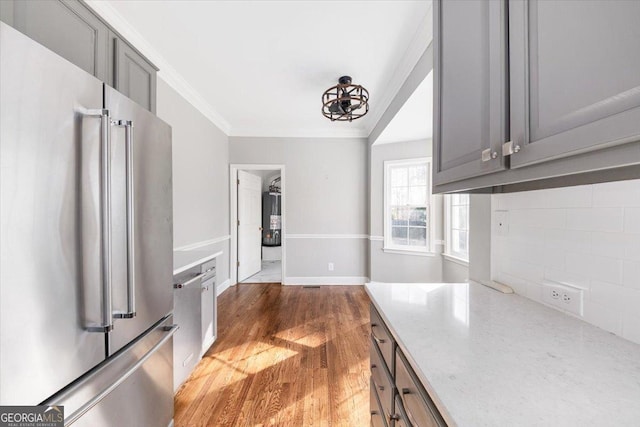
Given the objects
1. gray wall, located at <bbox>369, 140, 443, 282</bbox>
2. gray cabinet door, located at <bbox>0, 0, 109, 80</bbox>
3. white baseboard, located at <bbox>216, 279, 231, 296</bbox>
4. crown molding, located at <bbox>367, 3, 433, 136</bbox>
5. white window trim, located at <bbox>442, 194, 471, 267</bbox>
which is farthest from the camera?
white baseboard, located at <bbox>216, 279, 231, 296</bbox>

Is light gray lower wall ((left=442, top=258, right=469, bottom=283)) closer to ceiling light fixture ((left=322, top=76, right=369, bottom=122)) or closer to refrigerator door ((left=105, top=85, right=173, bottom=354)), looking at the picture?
ceiling light fixture ((left=322, top=76, right=369, bottom=122))

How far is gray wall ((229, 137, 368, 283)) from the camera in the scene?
428 centimetres

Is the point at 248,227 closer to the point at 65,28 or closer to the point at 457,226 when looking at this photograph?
the point at 457,226

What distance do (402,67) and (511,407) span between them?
8.60ft

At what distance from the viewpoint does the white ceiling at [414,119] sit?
227cm

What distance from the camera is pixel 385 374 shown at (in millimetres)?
988

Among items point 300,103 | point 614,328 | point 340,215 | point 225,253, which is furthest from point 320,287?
point 614,328

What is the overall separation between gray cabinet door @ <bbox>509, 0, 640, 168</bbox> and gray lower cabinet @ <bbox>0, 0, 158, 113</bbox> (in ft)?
6.43

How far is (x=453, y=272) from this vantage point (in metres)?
3.30

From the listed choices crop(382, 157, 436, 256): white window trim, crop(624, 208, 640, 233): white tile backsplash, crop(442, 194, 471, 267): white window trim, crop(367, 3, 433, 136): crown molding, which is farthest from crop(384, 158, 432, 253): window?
crop(624, 208, 640, 233): white tile backsplash

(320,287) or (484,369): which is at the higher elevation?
(484,369)

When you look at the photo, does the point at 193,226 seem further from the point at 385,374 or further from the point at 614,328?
the point at 614,328

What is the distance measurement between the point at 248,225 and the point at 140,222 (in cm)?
361

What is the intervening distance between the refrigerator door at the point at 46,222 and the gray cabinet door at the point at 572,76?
132 centimetres
